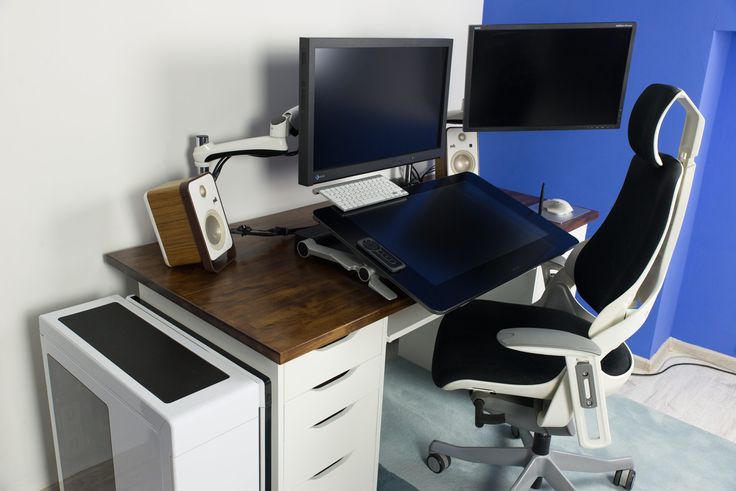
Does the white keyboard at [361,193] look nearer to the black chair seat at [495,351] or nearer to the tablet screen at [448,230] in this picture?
the tablet screen at [448,230]

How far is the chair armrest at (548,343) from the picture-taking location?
5.13ft

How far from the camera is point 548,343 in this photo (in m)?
1.57

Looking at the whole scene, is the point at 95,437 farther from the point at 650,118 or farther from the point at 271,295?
the point at 650,118

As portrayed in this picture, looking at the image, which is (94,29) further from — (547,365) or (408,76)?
(547,365)

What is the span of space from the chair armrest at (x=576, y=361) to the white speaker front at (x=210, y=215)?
75 cm

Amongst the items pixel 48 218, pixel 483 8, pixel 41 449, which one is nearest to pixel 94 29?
pixel 48 218

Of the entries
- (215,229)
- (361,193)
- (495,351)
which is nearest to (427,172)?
(361,193)

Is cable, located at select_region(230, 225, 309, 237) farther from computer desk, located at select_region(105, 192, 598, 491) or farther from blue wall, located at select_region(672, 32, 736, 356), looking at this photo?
blue wall, located at select_region(672, 32, 736, 356)

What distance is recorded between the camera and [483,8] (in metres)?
2.90

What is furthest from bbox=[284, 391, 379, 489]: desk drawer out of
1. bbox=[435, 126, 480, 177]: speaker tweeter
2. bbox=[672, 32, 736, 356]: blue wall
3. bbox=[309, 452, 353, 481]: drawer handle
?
bbox=[672, 32, 736, 356]: blue wall

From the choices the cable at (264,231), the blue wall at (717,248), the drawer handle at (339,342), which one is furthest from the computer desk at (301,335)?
the blue wall at (717,248)

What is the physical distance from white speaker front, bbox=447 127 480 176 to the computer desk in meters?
0.82

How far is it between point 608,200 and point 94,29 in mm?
2063

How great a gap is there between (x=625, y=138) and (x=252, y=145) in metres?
1.60
